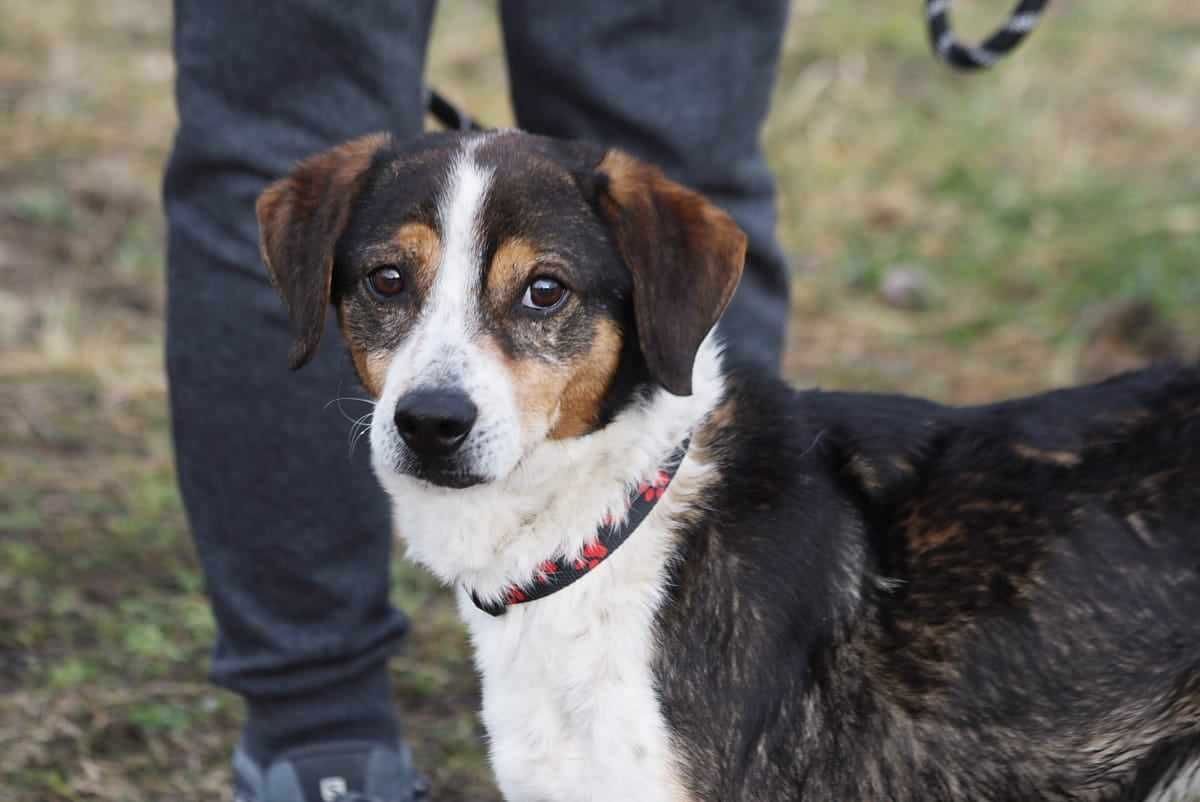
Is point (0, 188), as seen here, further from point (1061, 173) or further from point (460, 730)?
point (1061, 173)

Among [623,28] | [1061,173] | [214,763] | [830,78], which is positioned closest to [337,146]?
[623,28]

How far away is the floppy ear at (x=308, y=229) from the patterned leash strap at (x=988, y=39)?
4.53 ft

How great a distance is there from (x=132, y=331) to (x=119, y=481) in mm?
1189

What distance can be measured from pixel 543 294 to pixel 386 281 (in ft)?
0.89

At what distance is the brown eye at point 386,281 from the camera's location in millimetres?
2529

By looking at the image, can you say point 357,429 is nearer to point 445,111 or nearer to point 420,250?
point 420,250

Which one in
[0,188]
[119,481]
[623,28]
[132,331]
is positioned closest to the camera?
[623,28]

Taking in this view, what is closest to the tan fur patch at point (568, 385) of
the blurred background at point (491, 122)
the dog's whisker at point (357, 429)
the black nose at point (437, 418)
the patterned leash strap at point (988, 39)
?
the black nose at point (437, 418)

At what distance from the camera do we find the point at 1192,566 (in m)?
2.39

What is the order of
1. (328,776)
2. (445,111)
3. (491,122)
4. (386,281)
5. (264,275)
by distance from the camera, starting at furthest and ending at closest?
(491,122) < (445,111) < (328,776) < (264,275) < (386,281)

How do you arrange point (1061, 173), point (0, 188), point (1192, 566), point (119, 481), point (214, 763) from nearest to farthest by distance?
point (1192, 566), point (214, 763), point (119, 481), point (0, 188), point (1061, 173)

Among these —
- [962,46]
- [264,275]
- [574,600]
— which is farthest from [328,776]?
[962,46]

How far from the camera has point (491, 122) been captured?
755cm

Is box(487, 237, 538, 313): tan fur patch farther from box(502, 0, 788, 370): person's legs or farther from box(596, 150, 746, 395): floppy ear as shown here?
box(502, 0, 788, 370): person's legs
